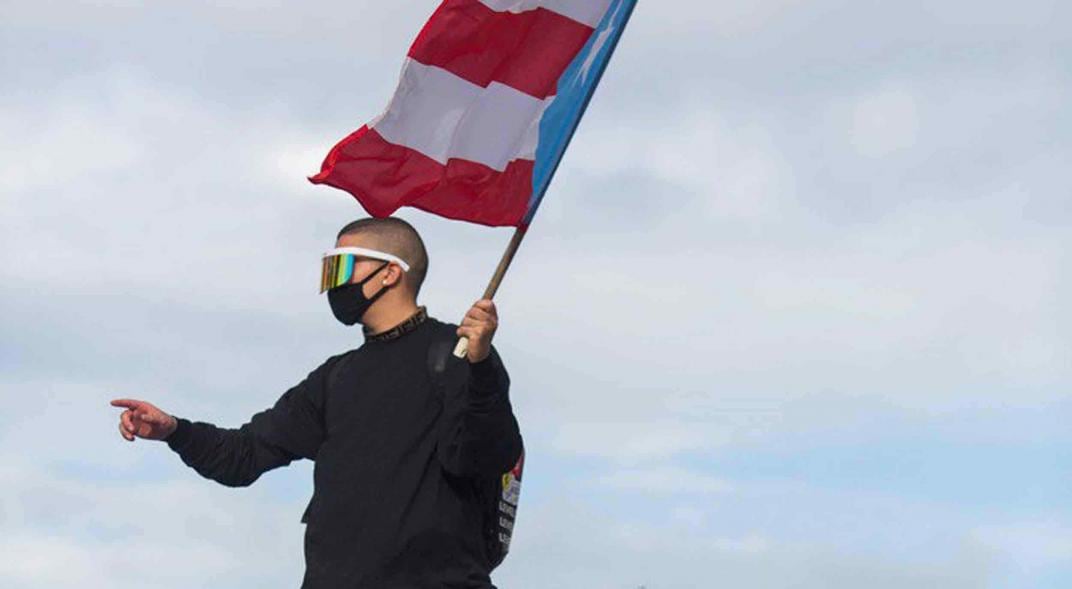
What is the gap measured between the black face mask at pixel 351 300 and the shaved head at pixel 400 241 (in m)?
0.10

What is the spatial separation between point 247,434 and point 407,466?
117 cm

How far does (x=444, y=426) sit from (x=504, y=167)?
180 cm

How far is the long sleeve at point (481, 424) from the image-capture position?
24.1 feet

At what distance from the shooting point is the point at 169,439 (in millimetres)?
8461

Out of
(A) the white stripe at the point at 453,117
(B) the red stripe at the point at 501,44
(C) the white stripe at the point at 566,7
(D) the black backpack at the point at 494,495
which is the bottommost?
(D) the black backpack at the point at 494,495

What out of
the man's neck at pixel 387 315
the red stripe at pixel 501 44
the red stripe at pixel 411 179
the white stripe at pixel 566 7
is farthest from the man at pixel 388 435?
the white stripe at pixel 566 7

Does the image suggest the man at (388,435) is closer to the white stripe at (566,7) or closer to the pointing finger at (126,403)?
the pointing finger at (126,403)

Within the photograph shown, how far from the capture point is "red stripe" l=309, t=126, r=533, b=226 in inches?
351

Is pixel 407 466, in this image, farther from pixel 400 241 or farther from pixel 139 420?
pixel 139 420

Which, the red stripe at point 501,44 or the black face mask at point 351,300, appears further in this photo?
the red stripe at point 501,44

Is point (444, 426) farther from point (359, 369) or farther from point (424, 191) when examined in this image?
point (424, 191)

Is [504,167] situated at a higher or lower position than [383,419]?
higher

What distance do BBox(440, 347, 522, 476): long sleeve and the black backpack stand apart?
0.16 m

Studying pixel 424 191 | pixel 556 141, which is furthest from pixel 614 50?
pixel 424 191
